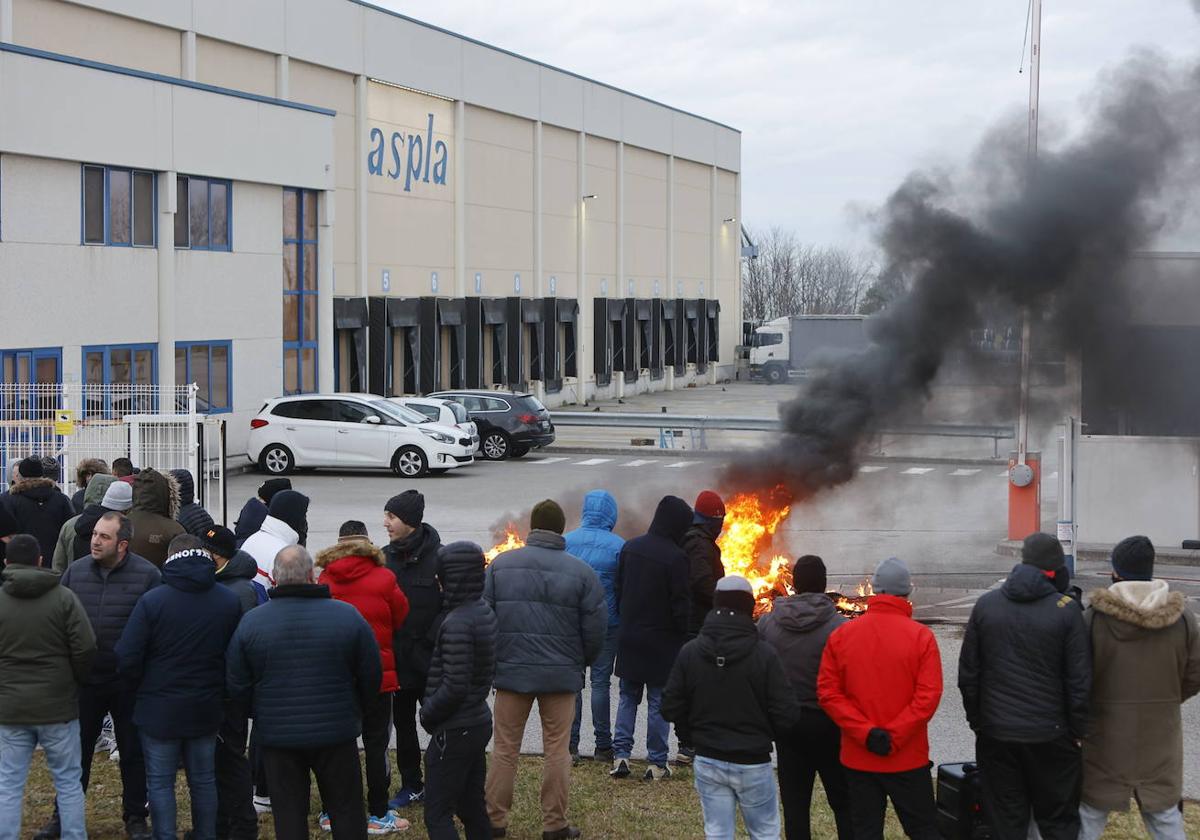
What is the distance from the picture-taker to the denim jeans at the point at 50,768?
21.5ft

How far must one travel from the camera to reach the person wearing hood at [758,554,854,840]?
6633 millimetres

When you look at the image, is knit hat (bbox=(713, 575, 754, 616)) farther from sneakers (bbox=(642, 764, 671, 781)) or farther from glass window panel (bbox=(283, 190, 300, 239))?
glass window panel (bbox=(283, 190, 300, 239))

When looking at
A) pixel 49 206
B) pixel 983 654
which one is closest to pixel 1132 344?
pixel 983 654

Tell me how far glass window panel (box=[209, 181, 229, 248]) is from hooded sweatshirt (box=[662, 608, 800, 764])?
21.7 m

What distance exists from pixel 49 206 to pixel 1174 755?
63.5 ft

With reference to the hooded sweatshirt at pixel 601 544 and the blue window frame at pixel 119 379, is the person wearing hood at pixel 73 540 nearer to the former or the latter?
the hooded sweatshirt at pixel 601 544

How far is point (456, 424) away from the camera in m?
27.5

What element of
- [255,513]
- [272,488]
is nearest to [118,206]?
[272,488]

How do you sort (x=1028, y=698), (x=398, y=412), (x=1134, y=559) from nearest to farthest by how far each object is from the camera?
1. (x=1028, y=698)
2. (x=1134, y=559)
3. (x=398, y=412)

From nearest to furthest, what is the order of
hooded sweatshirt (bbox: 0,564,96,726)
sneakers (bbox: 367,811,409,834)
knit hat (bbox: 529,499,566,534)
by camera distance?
1. hooded sweatshirt (bbox: 0,564,96,726)
2. sneakers (bbox: 367,811,409,834)
3. knit hat (bbox: 529,499,566,534)

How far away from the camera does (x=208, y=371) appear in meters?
25.9

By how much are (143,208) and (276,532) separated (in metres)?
17.4

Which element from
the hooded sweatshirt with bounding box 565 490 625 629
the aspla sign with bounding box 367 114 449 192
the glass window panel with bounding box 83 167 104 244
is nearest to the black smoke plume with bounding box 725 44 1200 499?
the hooded sweatshirt with bounding box 565 490 625 629

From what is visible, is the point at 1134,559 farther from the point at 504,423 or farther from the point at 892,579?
the point at 504,423
